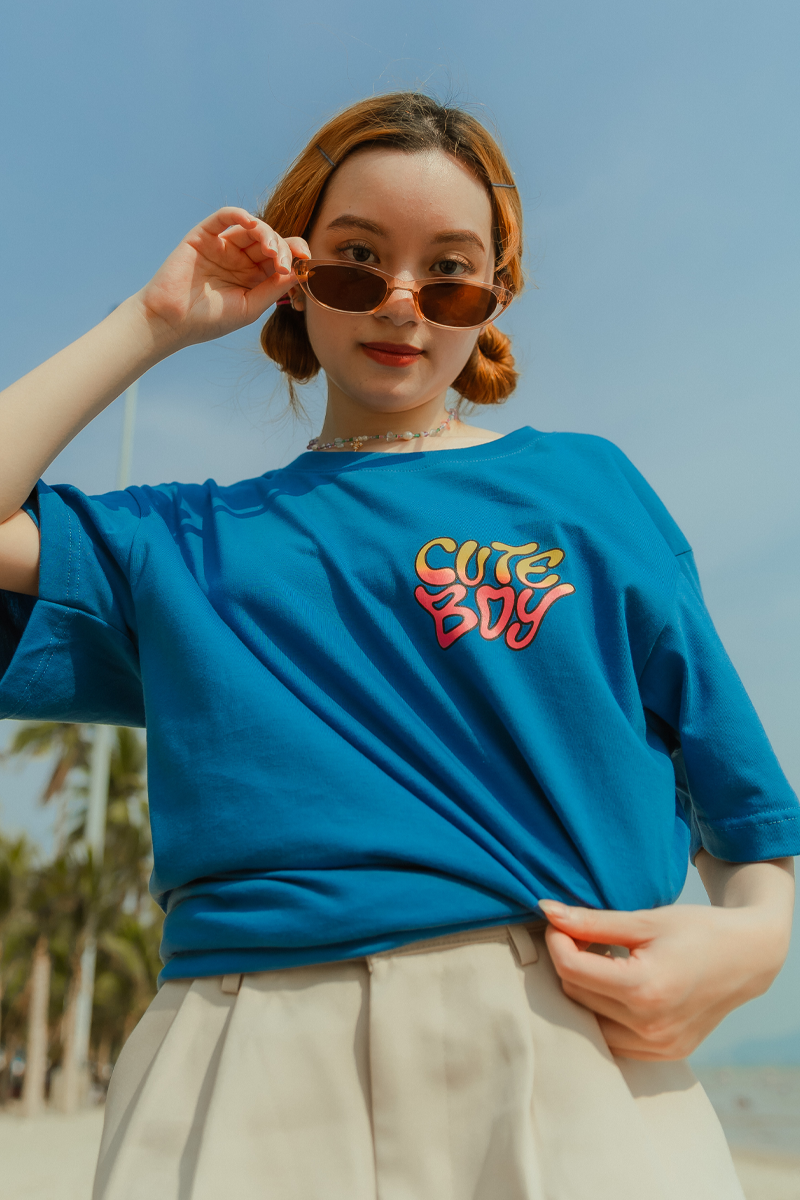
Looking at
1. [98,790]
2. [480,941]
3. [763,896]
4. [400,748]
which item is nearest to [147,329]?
[400,748]

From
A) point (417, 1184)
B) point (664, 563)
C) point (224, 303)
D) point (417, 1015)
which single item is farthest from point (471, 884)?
point (224, 303)

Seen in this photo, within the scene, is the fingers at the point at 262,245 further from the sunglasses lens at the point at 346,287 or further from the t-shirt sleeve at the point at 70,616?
the t-shirt sleeve at the point at 70,616

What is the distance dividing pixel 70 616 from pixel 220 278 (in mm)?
713

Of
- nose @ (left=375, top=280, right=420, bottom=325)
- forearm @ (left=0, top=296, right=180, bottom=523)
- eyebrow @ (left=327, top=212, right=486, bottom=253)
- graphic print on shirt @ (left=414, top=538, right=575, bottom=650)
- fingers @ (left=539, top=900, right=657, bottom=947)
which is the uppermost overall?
eyebrow @ (left=327, top=212, right=486, bottom=253)

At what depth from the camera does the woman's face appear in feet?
5.93

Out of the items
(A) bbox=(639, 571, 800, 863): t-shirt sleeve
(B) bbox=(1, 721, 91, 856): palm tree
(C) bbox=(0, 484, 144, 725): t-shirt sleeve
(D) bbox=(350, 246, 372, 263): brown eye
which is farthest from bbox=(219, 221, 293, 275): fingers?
(B) bbox=(1, 721, 91, 856): palm tree

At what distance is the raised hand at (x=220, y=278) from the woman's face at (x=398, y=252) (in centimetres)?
12

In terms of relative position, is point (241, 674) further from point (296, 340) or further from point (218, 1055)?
point (296, 340)

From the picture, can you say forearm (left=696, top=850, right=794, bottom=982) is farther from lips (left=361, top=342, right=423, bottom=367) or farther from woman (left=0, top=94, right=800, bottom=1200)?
lips (left=361, top=342, right=423, bottom=367)

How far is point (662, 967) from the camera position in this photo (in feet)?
4.09

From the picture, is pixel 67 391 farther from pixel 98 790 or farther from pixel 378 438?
pixel 98 790

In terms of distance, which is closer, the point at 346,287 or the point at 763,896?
the point at 763,896

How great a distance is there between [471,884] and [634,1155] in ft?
1.21

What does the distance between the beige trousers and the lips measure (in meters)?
1.11
